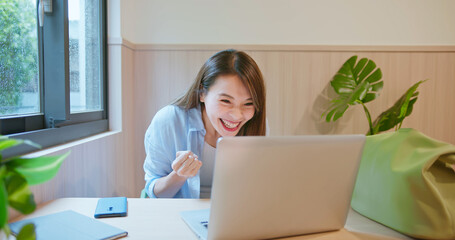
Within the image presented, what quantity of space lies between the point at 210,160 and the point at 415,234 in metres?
0.98

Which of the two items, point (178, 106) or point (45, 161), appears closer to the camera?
point (45, 161)

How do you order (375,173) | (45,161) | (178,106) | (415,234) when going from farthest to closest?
(178,106) → (375,173) → (415,234) → (45,161)

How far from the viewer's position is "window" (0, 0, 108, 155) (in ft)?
4.45

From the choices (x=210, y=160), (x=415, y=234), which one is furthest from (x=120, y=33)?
(x=415, y=234)

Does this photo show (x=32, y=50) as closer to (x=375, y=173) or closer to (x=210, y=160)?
(x=210, y=160)

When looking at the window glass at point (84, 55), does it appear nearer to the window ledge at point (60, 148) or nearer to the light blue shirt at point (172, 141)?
the window ledge at point (60, 148)

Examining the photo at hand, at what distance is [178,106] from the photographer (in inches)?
65.7

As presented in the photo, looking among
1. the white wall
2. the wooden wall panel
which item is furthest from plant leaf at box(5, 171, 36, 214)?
the white wall

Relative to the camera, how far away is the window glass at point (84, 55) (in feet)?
6.07

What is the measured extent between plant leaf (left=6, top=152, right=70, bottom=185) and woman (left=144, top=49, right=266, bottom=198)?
39.8 inches

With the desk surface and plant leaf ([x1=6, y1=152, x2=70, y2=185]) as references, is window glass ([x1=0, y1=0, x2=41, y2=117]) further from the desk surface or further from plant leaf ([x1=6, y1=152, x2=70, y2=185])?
plant leaf ([x1=6, y1=152, x2=70, y2=185])

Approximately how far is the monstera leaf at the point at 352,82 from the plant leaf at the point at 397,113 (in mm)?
157

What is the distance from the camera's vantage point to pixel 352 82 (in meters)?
2.43

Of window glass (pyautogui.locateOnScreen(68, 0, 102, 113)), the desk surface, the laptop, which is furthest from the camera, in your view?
window glass (pyautogui.locateOnScreen(68, 0, 102, 113))
